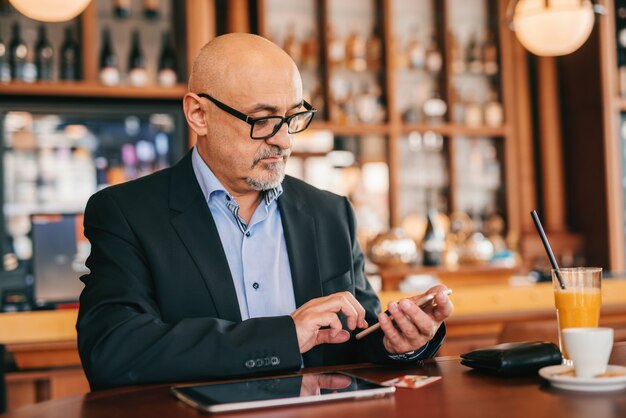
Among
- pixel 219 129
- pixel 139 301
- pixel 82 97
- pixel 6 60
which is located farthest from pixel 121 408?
pixel 6 60

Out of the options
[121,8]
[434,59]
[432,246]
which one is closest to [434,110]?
[434,59]

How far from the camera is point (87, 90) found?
4109mm

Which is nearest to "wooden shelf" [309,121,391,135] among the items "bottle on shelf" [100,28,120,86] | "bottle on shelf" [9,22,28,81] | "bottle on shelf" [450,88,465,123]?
"bottle on shelf" [450,88,465,123]

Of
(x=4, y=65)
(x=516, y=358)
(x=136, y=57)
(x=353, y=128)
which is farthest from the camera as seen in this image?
(x=353, y=128)

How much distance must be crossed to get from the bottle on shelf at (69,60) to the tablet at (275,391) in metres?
3.44

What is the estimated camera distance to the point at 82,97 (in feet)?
13.7

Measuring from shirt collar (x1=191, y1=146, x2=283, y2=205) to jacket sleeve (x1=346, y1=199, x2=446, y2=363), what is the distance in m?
0.20

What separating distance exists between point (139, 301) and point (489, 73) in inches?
181

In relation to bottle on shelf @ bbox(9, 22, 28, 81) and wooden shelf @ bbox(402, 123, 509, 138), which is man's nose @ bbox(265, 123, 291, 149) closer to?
bottle on shelf @ bbox(9, 22, 28, 81)

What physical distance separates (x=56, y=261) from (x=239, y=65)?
1.82 m

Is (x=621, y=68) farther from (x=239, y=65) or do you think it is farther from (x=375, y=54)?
(x=239, y=65)

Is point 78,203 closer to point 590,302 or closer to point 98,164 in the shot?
point 98,164

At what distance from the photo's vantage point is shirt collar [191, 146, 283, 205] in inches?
68.2

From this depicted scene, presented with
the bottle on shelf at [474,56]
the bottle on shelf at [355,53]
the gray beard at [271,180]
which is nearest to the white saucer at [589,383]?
the gray beard at [271,180]
